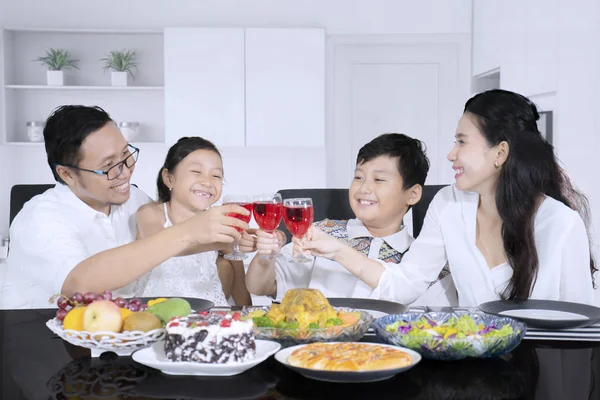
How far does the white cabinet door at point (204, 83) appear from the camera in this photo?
521 centimetres

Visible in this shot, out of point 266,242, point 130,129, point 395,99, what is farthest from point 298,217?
point 395,99

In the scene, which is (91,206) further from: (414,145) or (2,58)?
(2,58)

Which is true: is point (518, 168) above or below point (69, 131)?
below

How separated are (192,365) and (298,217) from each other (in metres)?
0.72

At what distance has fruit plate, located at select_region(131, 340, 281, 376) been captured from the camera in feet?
4.00

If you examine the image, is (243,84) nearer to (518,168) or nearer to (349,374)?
(518,168)

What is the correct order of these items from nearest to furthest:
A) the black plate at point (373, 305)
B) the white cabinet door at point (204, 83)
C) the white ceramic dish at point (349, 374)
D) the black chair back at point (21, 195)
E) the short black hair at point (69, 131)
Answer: the white ceramic dish at point (349, 374) < the black plate at point (373, 305) < the short black hair at point (69, 131) < the black chair back at point (21, 195) < the white cabinet door at point (204, 83)

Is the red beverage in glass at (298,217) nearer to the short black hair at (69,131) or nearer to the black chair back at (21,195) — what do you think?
the short black hair at (69,131)

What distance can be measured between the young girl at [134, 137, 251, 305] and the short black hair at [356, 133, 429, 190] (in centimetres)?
55

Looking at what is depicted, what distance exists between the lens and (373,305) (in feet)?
Result: 5.74

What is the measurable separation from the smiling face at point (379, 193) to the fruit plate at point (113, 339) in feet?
3.77

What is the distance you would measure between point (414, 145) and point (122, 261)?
114 cm

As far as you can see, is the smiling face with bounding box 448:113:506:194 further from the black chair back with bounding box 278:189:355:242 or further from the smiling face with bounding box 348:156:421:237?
the black chair back with bounding box 278:189:355:242

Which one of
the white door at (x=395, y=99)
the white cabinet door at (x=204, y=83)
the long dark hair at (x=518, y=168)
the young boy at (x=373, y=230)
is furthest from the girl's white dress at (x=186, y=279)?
the white door at (x=395, y=99)
